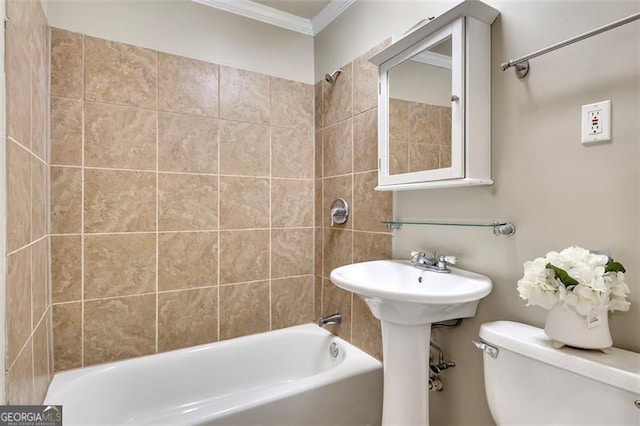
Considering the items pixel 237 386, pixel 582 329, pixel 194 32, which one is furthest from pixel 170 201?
pixel 582 329

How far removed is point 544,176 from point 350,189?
3.35 ft

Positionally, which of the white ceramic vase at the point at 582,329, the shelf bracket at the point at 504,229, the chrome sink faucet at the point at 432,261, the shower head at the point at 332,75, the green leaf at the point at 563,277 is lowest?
the white ceramic vase at the point at 582,329

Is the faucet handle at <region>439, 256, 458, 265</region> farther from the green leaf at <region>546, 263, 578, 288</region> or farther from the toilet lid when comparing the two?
the green leaf at <region>546, 263, 578, 288</region>

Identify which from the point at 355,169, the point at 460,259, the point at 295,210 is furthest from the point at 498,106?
the point at 295,210

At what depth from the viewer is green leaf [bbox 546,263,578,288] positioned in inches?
32.9

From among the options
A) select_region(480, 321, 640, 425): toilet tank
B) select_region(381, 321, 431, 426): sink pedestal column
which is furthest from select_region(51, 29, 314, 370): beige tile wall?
select_region(480, 321, 640, 425): toilet tank

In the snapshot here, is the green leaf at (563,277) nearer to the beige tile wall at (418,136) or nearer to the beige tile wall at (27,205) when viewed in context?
the beige tile wall at (418,136)

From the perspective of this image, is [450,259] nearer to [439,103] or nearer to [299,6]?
[439,103]

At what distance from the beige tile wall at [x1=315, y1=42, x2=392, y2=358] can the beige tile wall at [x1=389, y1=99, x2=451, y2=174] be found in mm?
223

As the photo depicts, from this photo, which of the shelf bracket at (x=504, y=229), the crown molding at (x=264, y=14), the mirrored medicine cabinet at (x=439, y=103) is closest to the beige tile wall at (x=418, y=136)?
the mirrored medicine cabinet at (x=439, y=103)

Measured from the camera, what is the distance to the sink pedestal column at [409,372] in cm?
125

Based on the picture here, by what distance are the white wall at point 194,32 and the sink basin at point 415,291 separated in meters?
1.45

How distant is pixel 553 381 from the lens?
0.89 meters

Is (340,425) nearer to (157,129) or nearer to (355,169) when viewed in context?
(355,169)
